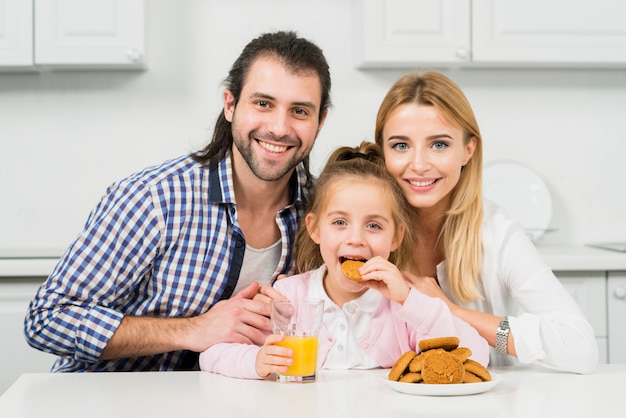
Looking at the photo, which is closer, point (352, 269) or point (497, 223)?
point (352, 269)

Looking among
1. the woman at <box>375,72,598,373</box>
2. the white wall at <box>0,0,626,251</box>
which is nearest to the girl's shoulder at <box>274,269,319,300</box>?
the woman at <box>375,72,598,373</box>

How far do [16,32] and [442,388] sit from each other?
2.24 metres

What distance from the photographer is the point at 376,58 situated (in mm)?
3010

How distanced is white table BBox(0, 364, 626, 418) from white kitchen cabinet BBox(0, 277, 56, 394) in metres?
1.32

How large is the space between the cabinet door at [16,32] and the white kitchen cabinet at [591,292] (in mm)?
2065

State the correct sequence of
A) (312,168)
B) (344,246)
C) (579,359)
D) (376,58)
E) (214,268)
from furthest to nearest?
(312,168) → (376,58) → (214,268) → (344,246) → (579,359)

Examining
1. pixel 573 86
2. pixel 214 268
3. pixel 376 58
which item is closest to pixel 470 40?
pixel 376 58

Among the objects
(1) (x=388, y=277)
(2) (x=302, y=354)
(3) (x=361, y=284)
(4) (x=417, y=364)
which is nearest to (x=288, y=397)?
(2) (x=302, y=354)

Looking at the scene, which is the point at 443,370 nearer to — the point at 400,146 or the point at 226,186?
the point at 400,146

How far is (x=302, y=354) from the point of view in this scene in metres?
1.41

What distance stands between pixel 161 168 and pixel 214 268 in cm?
29

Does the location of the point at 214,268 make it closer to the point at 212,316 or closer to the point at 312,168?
the point at 212,316

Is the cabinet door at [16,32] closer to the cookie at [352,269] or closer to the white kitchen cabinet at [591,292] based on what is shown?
the cookie at [352,269]

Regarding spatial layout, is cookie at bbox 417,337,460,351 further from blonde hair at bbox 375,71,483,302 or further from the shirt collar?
the shirt collar
